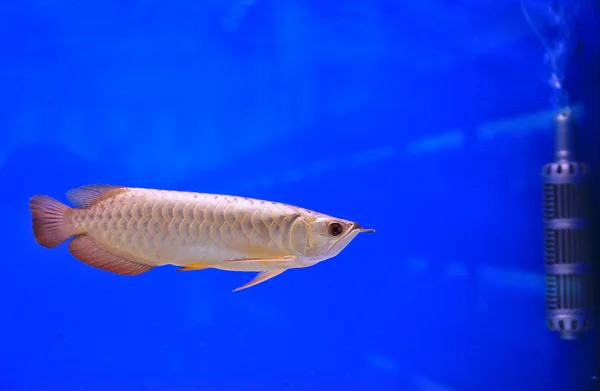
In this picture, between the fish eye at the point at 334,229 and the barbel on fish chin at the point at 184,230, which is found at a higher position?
the fish eye at the point at 334,229

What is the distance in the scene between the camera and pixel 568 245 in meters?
2.78

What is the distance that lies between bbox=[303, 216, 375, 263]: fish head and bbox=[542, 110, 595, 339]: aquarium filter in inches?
47.0

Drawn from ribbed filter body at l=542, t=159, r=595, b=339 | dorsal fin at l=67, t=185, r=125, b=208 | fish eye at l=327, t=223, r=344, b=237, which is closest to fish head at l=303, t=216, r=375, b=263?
fish eye at l=327, t=223, r=344, b=237

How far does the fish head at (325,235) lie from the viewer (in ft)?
6.65

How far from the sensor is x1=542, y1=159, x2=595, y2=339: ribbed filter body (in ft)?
9.04

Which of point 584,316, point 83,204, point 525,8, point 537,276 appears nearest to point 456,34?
point 525,8

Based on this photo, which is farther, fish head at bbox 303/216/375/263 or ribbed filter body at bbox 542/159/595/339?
ribbed filter body at bbox 542/159/595/339

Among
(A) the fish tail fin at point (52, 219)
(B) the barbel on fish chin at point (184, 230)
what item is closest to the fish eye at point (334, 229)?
(B) the barbel on fish chin at point (184, 230)

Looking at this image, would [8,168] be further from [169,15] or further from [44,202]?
[169,15]

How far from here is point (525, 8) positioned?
9.46ft

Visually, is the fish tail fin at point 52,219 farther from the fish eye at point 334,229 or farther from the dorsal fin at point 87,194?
the fish eye at point 334,229

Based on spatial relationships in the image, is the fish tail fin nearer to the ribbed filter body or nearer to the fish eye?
the fish eye

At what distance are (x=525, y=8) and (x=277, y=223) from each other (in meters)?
1.74

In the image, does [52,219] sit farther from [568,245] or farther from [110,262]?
[568,245]
